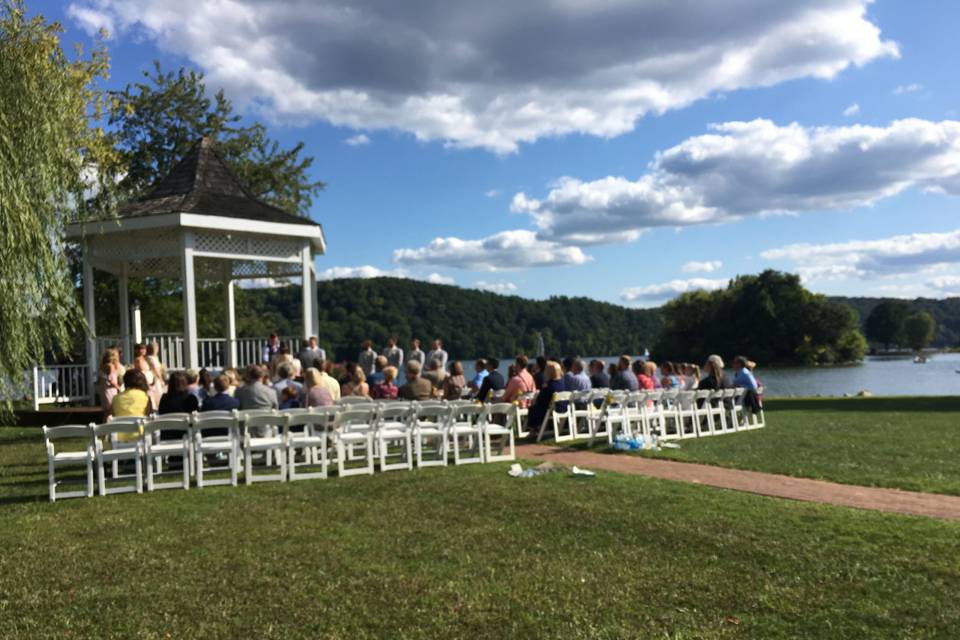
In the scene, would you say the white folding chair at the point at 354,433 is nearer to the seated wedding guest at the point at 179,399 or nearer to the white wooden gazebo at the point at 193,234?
the seated wedding guest at the point at 179,399

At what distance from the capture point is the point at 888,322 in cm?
11556

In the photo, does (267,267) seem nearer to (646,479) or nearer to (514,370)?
(514,370)

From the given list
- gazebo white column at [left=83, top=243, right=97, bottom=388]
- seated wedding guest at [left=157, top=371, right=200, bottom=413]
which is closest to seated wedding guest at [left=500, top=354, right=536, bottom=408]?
seated wedding guest at [left=157, top=371, right=200, bottom=413]

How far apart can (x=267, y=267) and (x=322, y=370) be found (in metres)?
9.20

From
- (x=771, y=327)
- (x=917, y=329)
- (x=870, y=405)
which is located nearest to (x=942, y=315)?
(x=917, y=329)

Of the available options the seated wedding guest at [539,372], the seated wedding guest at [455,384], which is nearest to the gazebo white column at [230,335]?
the seated wedding guest at [455,384]

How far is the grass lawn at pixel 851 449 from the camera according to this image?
8766 mm

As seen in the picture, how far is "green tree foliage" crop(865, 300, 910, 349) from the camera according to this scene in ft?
377

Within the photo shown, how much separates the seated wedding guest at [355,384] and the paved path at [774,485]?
2.83 m

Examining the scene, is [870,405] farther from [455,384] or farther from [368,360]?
[368,360]

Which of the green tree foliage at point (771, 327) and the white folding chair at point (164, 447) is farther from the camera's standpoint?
the green tree foliage at point (771, 327)

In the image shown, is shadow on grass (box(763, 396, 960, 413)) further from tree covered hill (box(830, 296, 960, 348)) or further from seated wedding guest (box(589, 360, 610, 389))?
tree covered hill (box(830, 296, 960, 348))

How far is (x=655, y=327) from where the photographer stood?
91188 millimetres

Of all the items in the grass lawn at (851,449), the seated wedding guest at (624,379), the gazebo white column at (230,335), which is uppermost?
the gazebo white column at (230,335)
